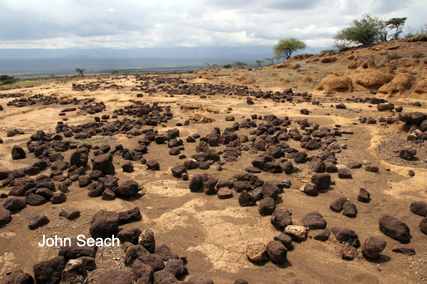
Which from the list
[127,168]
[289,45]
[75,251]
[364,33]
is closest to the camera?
[75,251]

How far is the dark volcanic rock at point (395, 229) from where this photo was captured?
346 centimetres

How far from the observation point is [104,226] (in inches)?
143

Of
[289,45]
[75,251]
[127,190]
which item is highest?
[289,45]

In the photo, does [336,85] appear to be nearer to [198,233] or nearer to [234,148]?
[234,148]

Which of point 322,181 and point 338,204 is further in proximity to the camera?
point 322,181

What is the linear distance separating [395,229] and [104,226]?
404 centimetres

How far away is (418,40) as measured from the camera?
2308 centimetres

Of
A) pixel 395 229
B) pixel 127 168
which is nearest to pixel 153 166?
pixel 127 168

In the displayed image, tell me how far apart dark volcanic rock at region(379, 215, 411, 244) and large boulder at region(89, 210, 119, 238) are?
→ 3818mm

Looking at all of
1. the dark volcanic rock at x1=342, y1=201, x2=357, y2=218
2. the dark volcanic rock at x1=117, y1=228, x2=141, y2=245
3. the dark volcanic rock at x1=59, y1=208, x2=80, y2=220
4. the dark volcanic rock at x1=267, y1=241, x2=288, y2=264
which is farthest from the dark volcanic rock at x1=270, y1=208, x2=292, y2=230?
the dark volcanic rock at x1=59, y1=208, x2=80, y2=220

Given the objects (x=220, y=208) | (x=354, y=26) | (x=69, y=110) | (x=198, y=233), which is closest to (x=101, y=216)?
(x=198, y=233)

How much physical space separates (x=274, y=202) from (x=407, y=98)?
1110 cm

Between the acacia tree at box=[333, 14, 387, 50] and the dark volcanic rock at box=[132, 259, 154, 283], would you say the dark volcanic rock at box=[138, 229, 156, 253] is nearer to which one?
the dark volcanic rock at box=[132, 259, 154, 283]

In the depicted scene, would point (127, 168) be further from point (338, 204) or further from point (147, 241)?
point (338, 204)
